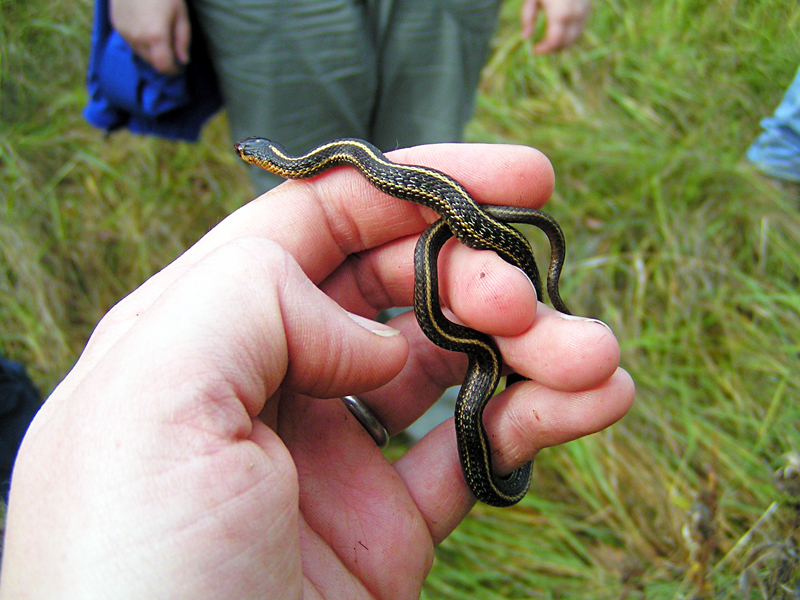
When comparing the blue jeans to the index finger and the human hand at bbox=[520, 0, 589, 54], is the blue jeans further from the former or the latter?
the index finger

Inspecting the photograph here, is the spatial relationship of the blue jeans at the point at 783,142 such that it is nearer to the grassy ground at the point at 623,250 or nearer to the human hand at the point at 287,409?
the grassy ground at the point at 623,250

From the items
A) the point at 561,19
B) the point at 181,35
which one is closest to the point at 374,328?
the point at 181,35

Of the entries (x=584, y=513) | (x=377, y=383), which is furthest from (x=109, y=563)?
(x=584, y=513)

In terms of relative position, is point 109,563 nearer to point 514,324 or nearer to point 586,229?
point 514,324

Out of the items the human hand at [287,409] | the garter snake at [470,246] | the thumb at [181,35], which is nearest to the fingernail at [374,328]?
the human hand at [287,409]

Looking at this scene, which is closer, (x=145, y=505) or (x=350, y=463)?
(x=145, y=505)

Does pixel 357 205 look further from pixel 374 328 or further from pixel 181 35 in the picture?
pixel 181 35

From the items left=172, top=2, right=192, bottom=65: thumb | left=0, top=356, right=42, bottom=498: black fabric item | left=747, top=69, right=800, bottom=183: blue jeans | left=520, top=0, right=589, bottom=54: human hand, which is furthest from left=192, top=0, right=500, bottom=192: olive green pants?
→ left=747, top=69, right=800, bottom=183: blue jeans
